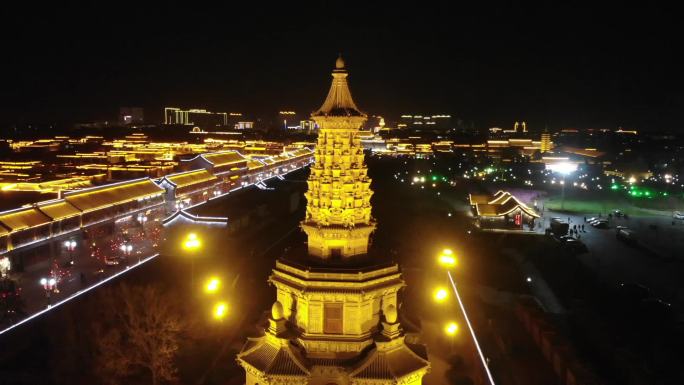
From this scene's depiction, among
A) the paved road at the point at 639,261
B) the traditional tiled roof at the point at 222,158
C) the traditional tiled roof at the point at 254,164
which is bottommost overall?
the paved road at the point at 639,261

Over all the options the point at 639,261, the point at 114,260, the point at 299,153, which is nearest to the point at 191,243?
the point at 114,260

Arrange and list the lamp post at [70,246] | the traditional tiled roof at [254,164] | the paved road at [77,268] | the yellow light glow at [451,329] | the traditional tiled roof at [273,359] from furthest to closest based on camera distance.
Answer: the traditional tiled roof at [254,164] → the lamp post at [70,246] → the paved road at [77,268] → the yellow light glow at [451,329] → the traditional tiled roof at [273,359]

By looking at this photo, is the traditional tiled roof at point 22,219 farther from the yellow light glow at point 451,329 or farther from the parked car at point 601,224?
the parked car at point 601,224

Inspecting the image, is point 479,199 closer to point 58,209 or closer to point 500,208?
point 500,208

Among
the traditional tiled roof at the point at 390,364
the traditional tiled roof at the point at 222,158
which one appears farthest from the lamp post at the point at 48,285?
the traditional tiled roof at the point at 222,158

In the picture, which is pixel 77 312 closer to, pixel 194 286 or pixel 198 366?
pixel 194 286
